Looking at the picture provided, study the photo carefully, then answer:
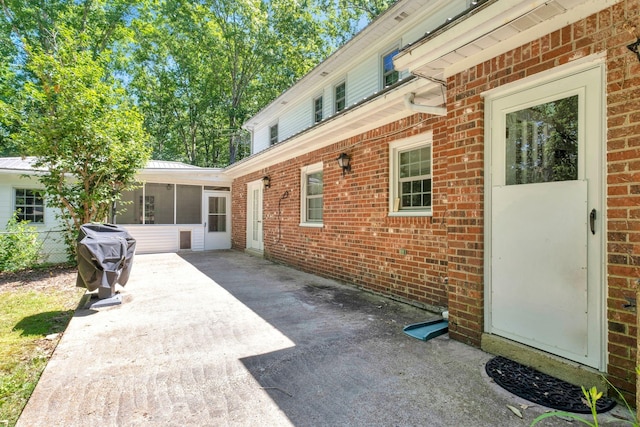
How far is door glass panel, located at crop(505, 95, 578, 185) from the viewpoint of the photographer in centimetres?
252

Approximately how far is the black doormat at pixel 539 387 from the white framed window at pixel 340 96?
7.63 m

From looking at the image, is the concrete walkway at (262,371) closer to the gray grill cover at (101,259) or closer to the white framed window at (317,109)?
the gray grill cover at (101,259)

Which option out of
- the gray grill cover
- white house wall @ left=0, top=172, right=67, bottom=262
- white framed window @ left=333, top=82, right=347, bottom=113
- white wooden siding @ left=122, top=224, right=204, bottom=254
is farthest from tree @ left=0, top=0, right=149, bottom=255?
white framed window @ left=333, top=82, right=347, bottom=113

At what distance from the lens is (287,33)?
63.5ft

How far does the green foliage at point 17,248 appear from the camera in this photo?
7539mm

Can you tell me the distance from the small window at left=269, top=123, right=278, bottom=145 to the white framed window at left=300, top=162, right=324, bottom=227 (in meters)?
5.57

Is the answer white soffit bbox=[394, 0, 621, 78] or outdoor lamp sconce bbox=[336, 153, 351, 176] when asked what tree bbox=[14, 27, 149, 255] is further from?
white soffit bbox=[394, 0, 621, 78]

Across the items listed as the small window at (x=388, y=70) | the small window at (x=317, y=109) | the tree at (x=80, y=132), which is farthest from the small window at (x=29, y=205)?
the small window at (x=388, y=70)

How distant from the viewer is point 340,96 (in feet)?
30.3

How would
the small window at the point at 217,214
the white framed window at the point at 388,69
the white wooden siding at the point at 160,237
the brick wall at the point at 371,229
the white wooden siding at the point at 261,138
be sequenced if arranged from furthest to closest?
the white wooden siding at the point at 261,138, the small window at the point at 217,214, the white wooden siding at the point at 160,237, the white framed window at the point at 388,69, the brick wall at the point at 371,229

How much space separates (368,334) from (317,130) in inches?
163

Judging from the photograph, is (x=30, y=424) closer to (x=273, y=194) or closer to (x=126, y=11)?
(x=273, y=194)

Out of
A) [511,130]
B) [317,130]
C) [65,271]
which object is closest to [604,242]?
[511,130]

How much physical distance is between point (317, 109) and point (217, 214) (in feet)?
19.2
